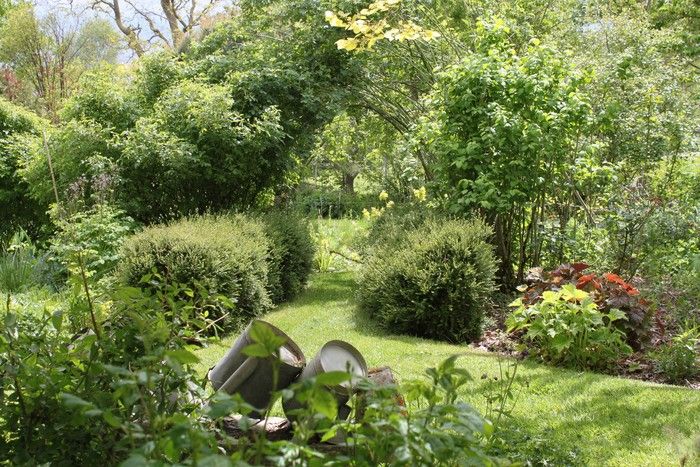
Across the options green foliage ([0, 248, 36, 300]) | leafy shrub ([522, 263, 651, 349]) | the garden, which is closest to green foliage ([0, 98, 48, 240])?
the garden

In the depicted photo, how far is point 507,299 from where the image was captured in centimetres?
791

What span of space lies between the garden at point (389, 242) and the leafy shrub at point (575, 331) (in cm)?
2

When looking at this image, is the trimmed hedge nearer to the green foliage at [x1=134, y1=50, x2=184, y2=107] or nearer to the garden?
the garden

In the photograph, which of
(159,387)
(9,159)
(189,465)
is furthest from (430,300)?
(9,159)

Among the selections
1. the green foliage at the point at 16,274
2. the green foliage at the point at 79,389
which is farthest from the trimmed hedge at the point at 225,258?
the green foliage at the point at 79,389

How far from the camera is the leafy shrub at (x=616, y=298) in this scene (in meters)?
5.84

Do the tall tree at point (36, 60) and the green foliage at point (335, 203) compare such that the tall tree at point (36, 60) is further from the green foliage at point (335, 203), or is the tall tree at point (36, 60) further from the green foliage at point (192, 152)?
the green foliage at point (192, 152)

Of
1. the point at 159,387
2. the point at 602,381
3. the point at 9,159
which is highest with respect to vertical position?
the point at 9,159

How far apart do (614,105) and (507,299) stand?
8.19 feet

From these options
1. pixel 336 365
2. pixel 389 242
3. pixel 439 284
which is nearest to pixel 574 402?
pixel 336 365

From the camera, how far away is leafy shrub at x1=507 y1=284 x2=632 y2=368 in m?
5.52

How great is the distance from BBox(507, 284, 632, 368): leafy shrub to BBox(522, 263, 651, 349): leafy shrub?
0.14m

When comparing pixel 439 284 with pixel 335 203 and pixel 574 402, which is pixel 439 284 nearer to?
pixel 574 402

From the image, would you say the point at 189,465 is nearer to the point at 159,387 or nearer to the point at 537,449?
the point at 159,387
